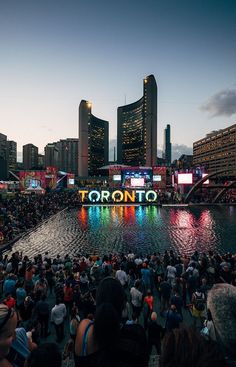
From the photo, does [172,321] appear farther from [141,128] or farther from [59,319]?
[141,128]

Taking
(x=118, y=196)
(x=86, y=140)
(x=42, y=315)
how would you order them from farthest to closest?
(x=86, y=140), (x=118, y=196), (x=42, y=315)

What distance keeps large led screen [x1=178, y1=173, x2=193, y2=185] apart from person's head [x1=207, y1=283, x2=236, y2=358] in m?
71.9

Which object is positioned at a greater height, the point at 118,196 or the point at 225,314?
the point at 225,314

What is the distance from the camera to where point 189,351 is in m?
1.41

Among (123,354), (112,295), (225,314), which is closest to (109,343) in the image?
(123,354)

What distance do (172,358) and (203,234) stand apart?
26.1m

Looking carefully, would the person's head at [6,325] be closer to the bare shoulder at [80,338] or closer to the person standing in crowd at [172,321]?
the bare shoulder at [80,338]

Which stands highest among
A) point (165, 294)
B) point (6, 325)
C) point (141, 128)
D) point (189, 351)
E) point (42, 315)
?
point (141, 128)

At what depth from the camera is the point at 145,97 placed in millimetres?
159625

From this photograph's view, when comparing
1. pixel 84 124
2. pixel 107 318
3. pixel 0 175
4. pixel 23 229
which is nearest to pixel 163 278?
pixel 107 318

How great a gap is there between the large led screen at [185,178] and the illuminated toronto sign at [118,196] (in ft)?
49.3

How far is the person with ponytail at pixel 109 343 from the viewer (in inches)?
79.0

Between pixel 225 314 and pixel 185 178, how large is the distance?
72503 mm

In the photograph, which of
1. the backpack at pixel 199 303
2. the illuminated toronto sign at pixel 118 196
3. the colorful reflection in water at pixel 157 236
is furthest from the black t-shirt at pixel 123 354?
the illuminated toronto sign at pixel 118 196
